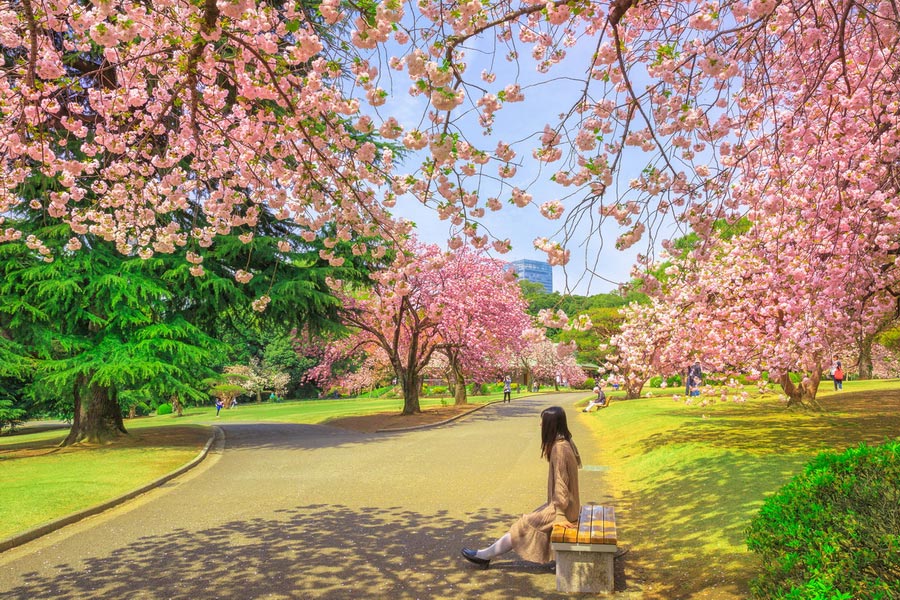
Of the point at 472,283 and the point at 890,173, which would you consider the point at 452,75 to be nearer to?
the point at 890,173

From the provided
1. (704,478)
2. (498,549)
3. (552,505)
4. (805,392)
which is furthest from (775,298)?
(498,549)

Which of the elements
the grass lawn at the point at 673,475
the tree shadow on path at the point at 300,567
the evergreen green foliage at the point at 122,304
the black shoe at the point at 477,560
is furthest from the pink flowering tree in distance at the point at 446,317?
the black shoe at the point at 477,560

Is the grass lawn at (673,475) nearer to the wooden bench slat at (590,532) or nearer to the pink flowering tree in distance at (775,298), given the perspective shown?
the wooden bench slat at (590,532)

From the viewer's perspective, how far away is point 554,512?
17.7ft

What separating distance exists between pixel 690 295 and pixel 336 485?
7.88 metres

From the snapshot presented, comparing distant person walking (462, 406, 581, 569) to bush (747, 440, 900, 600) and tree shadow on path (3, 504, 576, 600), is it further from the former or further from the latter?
bush (747, 440, 900, 600)

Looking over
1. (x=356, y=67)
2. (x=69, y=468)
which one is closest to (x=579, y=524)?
(x=356, y=67)

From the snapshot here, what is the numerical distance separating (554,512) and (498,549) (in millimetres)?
681

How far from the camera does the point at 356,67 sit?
17.8ft

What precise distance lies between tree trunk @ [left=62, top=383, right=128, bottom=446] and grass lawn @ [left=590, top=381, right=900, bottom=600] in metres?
15.0

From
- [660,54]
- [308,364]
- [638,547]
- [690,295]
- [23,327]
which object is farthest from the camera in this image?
[308,364]

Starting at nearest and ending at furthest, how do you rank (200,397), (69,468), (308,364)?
1. (69,468)
2. (200,397)
3. (308,364)

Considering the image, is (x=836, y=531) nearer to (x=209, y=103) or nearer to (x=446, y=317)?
(x=209, y=103)

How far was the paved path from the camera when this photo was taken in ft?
17.1
